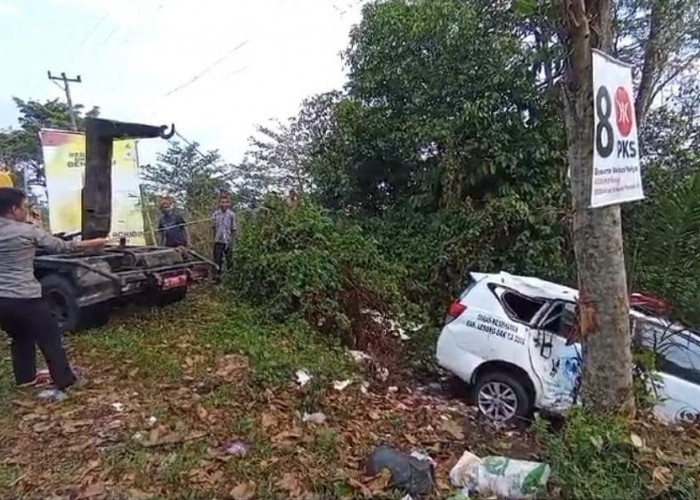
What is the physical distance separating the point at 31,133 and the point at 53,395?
72.6 feet

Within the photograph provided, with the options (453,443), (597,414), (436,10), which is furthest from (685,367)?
(436,10)

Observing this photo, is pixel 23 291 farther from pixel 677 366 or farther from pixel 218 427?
pixel 677 366

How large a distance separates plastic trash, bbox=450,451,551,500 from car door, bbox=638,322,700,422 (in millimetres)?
2488

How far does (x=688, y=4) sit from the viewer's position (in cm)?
1080

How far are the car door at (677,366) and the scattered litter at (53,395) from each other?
4.87 metres

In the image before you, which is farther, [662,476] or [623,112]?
[623,112]

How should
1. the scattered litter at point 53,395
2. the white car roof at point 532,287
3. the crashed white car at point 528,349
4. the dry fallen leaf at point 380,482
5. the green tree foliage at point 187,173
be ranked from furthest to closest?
the green tree foliage at point 187,173
the white car roof at point 532,287
the crashed white car at point 528,349
the scattered litter at point 53,395
the dry fallen leaf at point 380,482

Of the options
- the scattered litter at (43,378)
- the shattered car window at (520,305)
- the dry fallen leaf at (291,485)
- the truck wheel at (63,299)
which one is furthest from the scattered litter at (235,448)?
the truck wheel at (63,299)

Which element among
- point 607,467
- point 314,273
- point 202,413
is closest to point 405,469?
point 607,467

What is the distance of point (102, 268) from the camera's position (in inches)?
262

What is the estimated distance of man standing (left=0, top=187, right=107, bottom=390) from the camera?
178 inches

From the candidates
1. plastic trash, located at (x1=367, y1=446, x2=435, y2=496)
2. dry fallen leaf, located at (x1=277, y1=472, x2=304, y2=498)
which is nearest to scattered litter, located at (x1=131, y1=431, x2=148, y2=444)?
dry fallen leaf, located at (x1=277, y1=472, x2=304, y2=498)

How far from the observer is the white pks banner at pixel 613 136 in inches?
132

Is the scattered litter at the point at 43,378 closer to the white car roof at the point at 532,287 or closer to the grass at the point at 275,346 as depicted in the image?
the grass at the point at 275,346
